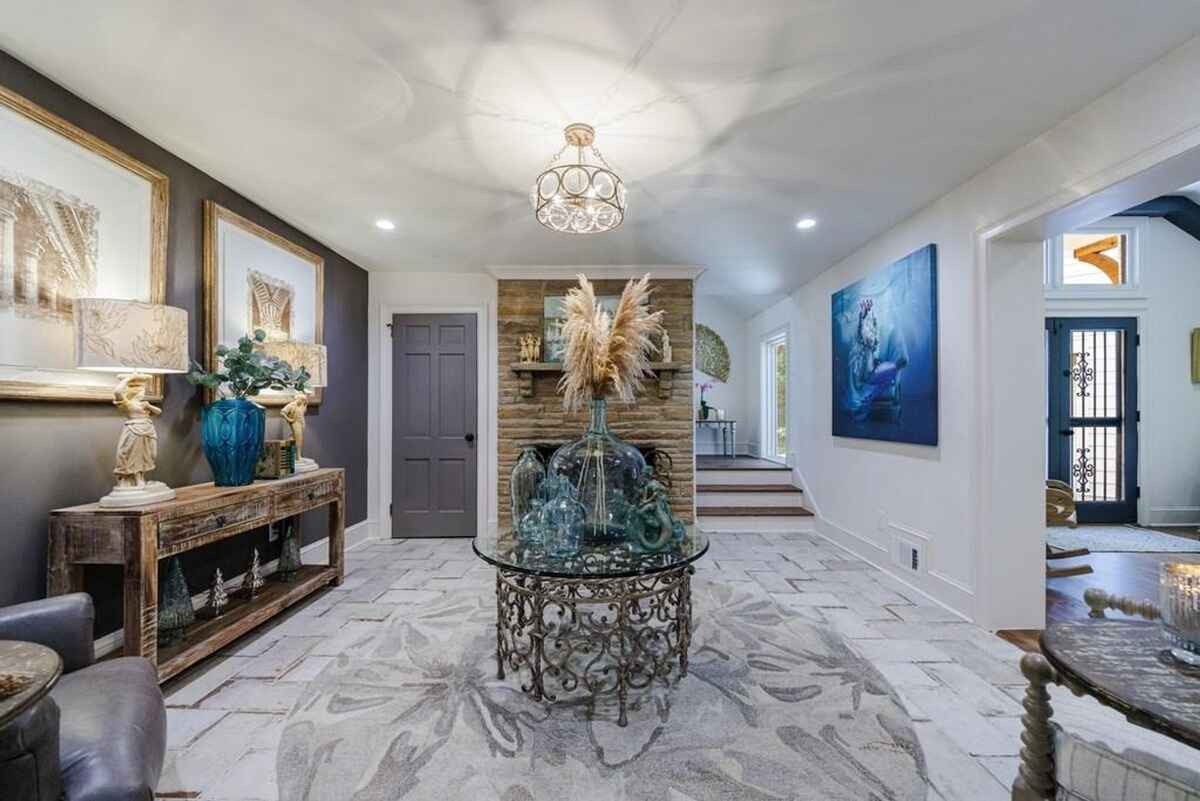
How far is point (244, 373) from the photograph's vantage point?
2.66 metres

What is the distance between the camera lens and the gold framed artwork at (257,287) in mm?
2789

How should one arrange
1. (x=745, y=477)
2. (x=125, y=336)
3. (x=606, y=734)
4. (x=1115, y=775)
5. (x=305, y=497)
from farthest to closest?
1. (x=745, y=477)
2. (x=305, y=497)
3. (x=125, y=336)
4. (x=606, y=734)
5. (x=1115, y=775)

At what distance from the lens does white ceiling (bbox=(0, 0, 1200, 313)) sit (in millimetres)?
1624

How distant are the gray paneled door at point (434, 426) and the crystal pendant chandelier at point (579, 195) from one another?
8.25ft

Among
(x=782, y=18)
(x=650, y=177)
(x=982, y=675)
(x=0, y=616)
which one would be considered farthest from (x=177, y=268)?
(x=982, y=675)

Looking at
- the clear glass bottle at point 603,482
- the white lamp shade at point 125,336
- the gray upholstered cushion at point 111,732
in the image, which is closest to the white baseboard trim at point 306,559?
the gray upholstered cushion at point 111,732

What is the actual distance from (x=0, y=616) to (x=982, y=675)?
11.6 feet

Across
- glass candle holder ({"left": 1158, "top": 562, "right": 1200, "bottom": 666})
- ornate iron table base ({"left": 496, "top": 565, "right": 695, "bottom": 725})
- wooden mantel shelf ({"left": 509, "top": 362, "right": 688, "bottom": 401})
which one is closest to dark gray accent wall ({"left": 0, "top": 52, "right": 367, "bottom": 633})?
wooden mantel shelf ({"left": 509, "top": 362, "right": 688, "bottom": 401})

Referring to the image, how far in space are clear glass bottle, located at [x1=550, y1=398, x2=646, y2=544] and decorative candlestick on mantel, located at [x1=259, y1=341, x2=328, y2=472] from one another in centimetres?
201

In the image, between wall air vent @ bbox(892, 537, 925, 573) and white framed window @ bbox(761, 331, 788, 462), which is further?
white framed window @ bbox(761, 331, 788, 462)

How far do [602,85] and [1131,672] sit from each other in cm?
228

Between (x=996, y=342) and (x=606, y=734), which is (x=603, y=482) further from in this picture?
(x=996, y=342)

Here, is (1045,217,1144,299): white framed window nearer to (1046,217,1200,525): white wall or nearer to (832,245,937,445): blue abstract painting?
(1046,217,1200,525): white wall

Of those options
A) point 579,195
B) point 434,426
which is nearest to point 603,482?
point 579,195
